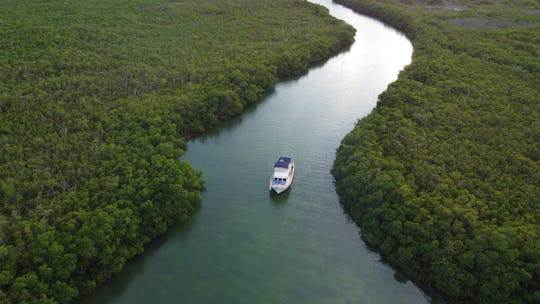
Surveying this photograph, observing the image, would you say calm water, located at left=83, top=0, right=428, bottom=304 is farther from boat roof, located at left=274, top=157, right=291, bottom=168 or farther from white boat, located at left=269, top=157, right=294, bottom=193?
boat roof, located at left=274, top=157, right=291, bottom=168

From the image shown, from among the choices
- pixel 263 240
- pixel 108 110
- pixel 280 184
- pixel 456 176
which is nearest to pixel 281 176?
pixel 280 184

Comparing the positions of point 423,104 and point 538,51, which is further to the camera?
point 538,51

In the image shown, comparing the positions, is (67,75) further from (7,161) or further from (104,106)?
(7,161)

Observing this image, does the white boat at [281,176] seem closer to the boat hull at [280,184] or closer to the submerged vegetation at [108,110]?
the boat hull at [280,184]

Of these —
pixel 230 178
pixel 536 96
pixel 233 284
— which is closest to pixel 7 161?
pixel 230 178

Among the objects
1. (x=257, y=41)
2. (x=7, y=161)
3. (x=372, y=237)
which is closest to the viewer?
(x=372, y=237)
